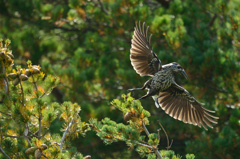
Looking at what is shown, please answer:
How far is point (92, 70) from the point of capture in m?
5.87

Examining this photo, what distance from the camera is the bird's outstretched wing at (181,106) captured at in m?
4.08

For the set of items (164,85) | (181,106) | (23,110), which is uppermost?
(23,110)

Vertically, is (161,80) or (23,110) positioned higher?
(23,110)

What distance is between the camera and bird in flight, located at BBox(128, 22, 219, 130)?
3.69 m

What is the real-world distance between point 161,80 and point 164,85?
0.06 m

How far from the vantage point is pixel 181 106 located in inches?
165

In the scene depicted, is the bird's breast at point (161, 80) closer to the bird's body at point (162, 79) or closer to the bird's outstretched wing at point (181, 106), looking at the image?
the bird's body at point (162, 79)

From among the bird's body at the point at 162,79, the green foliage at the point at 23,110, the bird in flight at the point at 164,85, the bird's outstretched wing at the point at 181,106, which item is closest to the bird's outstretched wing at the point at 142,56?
the bird in flight at the point at 164,85

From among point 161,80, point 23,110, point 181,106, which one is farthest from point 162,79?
point 23,110

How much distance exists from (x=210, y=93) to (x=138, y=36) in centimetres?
222

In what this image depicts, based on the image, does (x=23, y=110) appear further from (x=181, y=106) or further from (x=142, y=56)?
(x=181, y=106)

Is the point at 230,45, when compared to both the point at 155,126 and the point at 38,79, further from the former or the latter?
the point at 38,79

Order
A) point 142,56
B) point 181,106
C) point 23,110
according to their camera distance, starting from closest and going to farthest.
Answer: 1. point 23,110
2. point 142,56
3. point 181,106

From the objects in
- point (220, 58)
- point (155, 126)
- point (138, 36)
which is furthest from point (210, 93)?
point (138, 36)
